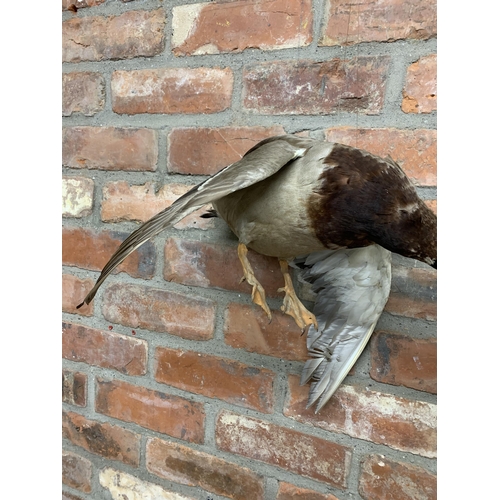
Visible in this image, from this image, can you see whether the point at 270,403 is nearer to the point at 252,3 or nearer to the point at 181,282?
the point at 181,282

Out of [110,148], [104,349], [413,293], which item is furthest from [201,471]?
[110,148]

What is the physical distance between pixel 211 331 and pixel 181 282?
10cm

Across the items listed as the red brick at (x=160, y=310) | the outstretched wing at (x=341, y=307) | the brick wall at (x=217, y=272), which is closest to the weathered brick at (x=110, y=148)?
the brick wall at (x=217, y=272)

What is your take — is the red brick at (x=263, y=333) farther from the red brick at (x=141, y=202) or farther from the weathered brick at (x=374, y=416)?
the red brick at (x=141, y=202)

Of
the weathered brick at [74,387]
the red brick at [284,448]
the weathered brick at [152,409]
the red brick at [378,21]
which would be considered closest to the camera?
the red brick at [378,21]

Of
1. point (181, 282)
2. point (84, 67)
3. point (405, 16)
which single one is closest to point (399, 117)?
point (405, 16)

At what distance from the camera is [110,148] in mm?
980

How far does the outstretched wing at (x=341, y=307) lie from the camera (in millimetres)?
751

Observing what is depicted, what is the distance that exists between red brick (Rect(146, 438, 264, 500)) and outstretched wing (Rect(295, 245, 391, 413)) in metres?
0.21

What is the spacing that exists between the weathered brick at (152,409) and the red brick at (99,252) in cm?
23

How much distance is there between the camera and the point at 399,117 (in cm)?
75

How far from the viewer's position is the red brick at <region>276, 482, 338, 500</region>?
2.81 ft

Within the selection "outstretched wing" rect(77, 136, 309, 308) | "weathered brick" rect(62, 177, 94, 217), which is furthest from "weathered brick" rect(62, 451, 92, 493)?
"outstretched wing" rect(77, 136, 309, 308)

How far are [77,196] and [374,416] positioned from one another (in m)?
0.68
